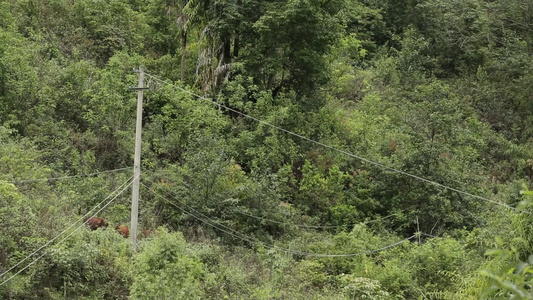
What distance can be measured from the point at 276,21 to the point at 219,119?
4343 millimetres

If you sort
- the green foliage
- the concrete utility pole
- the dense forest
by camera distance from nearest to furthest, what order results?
1. the green foliage
2. the dense forest
3. the concrete utility pole

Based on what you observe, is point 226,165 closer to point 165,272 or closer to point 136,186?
point 136,186

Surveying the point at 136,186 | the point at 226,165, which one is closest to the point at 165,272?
the point at 136,186

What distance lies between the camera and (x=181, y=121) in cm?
1909

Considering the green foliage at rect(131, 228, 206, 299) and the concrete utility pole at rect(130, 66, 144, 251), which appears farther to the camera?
the concrete utility pole at rect(130, 66, 144, 251)

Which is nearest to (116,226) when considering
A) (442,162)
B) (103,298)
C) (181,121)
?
(103,298)

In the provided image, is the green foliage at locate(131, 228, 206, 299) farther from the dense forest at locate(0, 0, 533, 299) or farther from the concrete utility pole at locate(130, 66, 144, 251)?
the concrete utility pole at locate(130, 66, 144, 251)

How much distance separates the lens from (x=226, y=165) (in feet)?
55.5

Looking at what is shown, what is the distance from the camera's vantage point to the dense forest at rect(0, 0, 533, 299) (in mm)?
12109

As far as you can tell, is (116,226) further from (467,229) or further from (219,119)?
(467,229)

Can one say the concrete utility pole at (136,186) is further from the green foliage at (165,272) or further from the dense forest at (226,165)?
the green foliage at (165,272)

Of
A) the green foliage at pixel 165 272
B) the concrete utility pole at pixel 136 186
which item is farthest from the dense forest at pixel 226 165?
the concrete utility pole at pixel 136 186

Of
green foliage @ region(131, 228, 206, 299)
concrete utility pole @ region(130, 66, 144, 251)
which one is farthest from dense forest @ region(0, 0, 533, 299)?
concrete utility pole @ region(130, 66, 144, 251)

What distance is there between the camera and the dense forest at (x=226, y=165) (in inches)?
477
